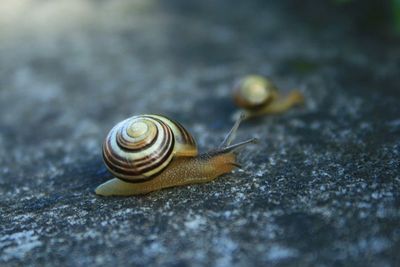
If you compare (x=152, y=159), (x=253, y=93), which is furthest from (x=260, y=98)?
(x=152, y=159)

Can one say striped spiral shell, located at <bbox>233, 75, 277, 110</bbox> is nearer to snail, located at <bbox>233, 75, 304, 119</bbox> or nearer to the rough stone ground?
snail, located at <bbox>233, 75, 304, 119</bbox>

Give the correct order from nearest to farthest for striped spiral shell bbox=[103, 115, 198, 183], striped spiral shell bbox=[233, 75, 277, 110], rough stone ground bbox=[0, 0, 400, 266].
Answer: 1. rough stone ground bbox=[0, 0, 400, 266]
2. striped spiral shell bbox=[103, 115, 198, 183]
3. striped spiral shell bbox=[233, 75, 277, 110]

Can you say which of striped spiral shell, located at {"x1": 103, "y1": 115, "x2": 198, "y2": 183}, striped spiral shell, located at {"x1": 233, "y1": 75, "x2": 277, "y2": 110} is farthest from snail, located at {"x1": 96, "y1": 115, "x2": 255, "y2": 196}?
striped spiral shell, located at {"x1": 233, "y1": 75, "x2": 277, "y2": 110}

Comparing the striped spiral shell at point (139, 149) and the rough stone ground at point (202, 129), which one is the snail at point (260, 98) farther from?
the striped spiral shell at point (139, 149)

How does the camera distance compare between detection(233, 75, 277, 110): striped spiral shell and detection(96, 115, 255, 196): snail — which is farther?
detection(233, 75, 277, 110): striped spiral shell

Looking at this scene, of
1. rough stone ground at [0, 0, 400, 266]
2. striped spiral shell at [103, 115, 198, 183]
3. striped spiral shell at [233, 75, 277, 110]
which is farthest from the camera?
striped spiral shell at [233, 75, 277, 110]

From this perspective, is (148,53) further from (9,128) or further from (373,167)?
(373,167)
